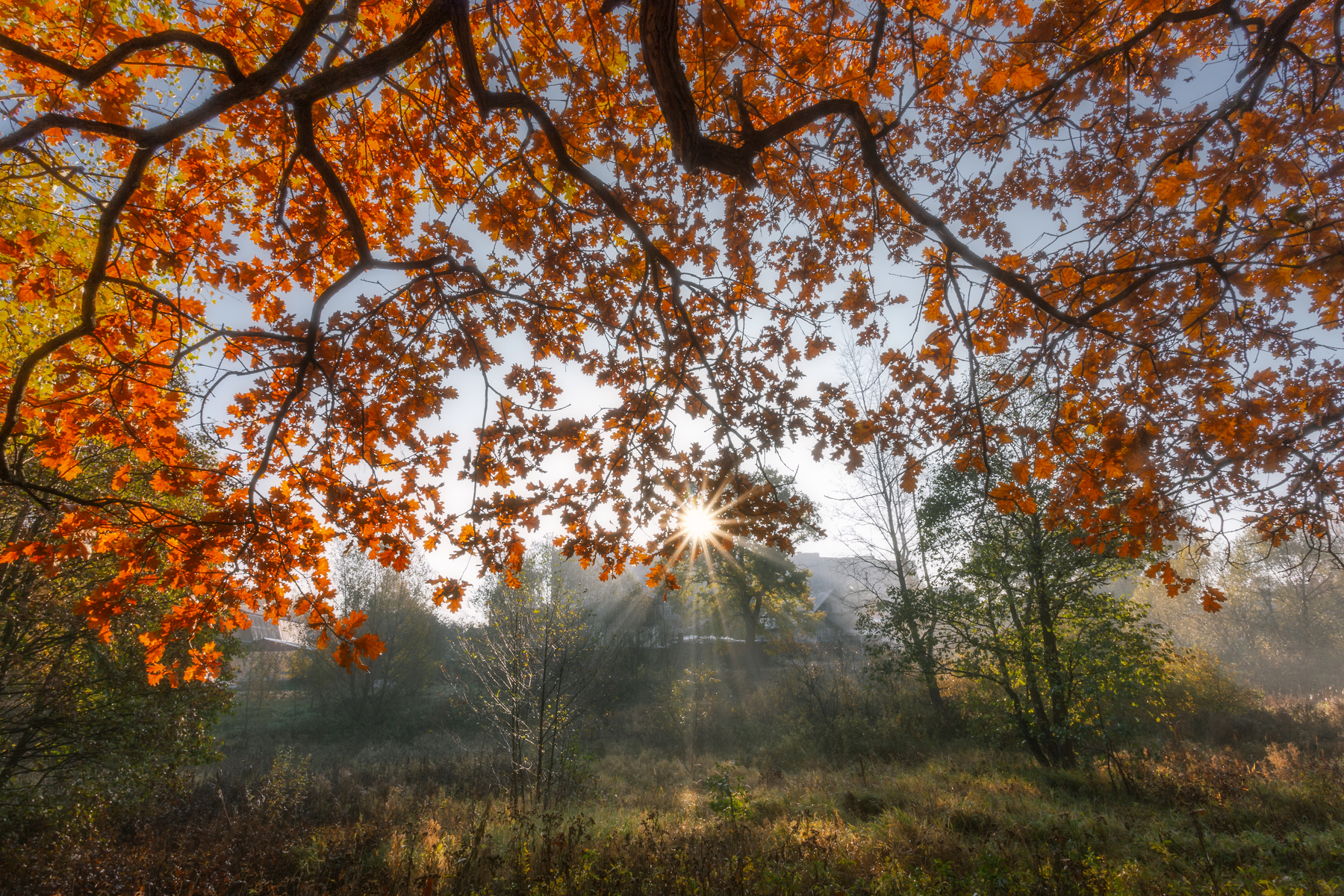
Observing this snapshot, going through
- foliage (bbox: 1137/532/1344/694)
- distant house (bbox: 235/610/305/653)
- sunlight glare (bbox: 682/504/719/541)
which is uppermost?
sunlight glare (bbox: 682/504/719/541)

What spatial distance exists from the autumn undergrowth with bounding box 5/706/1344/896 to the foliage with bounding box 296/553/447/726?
1168cm

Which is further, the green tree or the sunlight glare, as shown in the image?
the green tree

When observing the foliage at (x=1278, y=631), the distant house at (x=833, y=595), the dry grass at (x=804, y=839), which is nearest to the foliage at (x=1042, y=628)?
the dry grass at (x=804, y=839)

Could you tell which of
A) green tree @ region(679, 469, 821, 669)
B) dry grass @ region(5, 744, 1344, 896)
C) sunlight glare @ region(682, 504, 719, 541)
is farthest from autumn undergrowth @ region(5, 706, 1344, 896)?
green tree @ region(679, 469, 821, 669)

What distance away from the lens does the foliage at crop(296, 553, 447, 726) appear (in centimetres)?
2183

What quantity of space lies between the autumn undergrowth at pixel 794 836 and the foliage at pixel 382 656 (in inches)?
460

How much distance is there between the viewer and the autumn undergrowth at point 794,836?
5051mm

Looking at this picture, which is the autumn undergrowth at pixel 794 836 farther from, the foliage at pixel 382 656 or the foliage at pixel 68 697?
the foliage at pixel 382 656

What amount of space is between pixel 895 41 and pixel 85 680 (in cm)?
1454

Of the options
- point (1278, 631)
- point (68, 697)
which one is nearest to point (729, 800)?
point (68, 697)

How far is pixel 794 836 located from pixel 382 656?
22055mm

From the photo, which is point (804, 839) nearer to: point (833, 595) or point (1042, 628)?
point (1042, 628)

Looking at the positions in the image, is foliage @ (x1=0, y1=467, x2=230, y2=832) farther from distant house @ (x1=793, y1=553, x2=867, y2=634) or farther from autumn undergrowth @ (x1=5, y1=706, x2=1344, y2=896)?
distant house @ (x1=793, y1=553, x2=867, y2=634)

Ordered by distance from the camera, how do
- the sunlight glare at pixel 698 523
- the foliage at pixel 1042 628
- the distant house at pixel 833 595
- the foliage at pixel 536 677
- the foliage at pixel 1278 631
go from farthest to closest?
the distant house at pixel 833 595
the foliage at pixel 1278 631
the foliage at pixel 1042 628
the foliage at pixel 536 677
the sunlight glare at pixel 698 523
